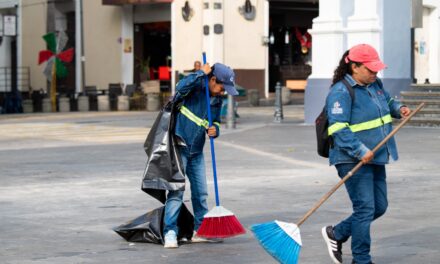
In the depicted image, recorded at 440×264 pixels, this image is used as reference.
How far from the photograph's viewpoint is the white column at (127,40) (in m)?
46.0

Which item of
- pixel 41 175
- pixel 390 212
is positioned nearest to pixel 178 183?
pixel 390 212

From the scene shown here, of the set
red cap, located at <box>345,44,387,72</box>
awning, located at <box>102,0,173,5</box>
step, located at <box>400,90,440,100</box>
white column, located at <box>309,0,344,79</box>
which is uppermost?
awning, located at <box>102,0,173,5</box>

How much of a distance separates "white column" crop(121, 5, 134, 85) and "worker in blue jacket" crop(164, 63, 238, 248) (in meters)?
35.8

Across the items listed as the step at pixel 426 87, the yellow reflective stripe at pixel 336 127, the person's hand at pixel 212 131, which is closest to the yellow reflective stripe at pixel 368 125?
the yellow reflective stripe at pixel 336 127

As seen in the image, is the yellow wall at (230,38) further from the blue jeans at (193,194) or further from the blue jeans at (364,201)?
the blue jeans at (364,201)

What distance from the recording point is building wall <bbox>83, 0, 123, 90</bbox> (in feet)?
152

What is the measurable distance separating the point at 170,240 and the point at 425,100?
16.3m

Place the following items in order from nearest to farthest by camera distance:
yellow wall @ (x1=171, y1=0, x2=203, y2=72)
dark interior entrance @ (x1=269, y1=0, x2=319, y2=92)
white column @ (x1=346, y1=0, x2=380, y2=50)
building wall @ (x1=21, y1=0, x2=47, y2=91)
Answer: white column @ (x1=346, y1=0, x2=380, y2=50), yellow wall @ (x1=171, y1=0, x2=203, y2=72), dark interior entrance @ (x1=269, y1=0, x2=319, y2=92), building wall @ (x1=21, y1=0, x2=47, y2=91)

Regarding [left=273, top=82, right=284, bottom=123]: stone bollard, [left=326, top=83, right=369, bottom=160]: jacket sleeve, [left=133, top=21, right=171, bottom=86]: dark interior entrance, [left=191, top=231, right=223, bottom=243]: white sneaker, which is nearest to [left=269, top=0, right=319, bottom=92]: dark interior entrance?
[left=133, top=21, right=171, bottom=86]: dark interior entrance

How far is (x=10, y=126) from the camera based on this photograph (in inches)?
1169

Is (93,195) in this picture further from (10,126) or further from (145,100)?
(145,100)

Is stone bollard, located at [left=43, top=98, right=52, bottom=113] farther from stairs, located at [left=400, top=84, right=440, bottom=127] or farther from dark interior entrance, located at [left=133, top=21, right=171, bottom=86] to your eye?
stairs, located at [left=400, top=84, right=440, bottom=127]

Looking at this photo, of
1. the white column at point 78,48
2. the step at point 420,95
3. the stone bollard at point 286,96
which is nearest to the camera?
the step at point 420,95

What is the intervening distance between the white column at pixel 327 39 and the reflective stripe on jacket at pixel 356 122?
17339 millimetres
